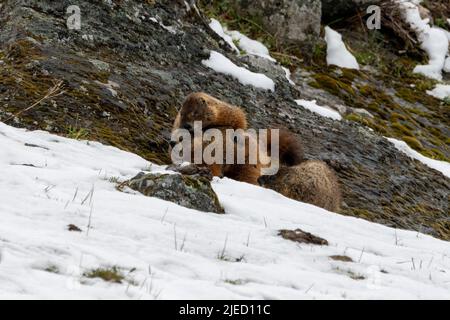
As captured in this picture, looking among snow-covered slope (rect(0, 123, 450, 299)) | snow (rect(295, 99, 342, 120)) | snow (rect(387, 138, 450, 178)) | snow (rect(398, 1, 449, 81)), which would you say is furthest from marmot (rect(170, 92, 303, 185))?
snow (rect(398, 1, 449, 81))

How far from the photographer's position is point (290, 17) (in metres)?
14.5

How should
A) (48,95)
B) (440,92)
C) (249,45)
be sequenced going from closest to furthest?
(48,95) < (249,45) < (440,92)

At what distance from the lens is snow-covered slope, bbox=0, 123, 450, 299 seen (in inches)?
164

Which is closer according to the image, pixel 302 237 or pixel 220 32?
pixel 302 237

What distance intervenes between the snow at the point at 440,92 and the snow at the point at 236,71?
17.4 ft

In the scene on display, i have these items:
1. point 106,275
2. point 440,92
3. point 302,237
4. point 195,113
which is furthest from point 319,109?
point 106,275

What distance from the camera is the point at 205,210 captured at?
6227 mm

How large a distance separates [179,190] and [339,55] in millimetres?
9455

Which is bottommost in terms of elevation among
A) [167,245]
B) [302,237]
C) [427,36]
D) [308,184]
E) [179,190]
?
[167,245]

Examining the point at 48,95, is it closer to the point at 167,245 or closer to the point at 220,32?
the point at 167,245

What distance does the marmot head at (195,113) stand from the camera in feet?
28.1

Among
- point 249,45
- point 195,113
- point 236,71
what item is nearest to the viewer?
point 195,113

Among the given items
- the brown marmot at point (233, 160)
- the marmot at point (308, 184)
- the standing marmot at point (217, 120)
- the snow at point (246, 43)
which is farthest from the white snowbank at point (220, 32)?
the marmot at point (308, 184)
